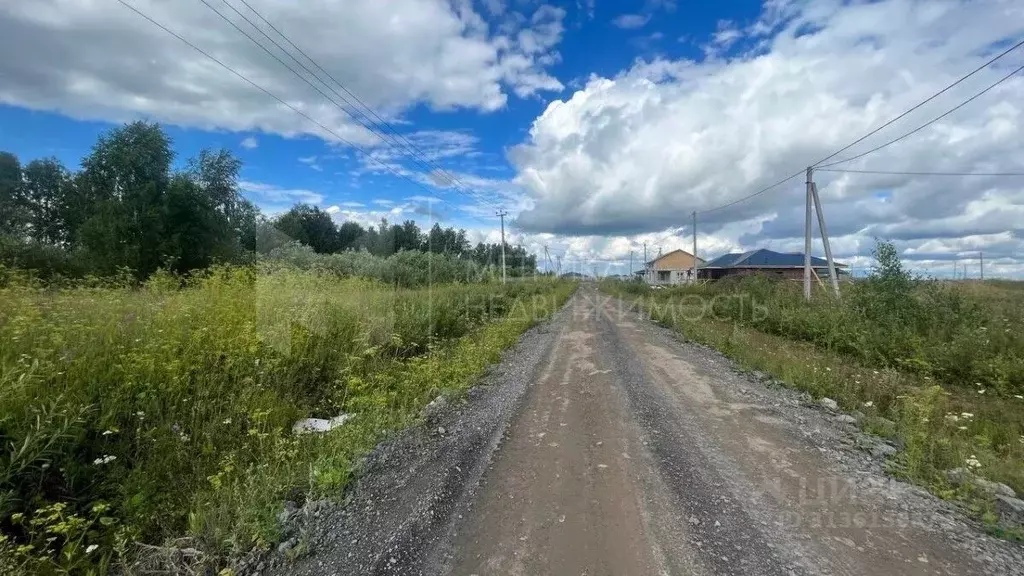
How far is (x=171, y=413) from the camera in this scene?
14.1ft

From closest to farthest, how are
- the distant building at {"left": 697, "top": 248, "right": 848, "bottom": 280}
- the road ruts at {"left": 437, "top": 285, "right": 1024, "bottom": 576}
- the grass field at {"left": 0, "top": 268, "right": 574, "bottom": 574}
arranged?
the road ruts at {"left": 437, "top": 285, "right": 1024, "bottom": 576} → the grass field at {"left": 0, "top": 268, "right": 574, "bottom": 574} → the distant building at {"left": 697, "top": 248, "right": 848, "bottom": 280}

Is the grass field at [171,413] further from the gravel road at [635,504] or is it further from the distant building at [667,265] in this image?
the distant building at [667,265]

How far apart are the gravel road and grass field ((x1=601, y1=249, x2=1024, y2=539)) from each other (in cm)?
58

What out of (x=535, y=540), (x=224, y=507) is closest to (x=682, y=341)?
(x=535, y=540)

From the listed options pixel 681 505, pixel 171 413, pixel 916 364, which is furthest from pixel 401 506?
pixel 916 364

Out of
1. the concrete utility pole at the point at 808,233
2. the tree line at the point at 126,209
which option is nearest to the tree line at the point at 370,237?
the tree line at the point at 126,209

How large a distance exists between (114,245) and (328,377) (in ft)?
84.6

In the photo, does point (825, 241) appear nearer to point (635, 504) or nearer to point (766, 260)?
point (635, 504)

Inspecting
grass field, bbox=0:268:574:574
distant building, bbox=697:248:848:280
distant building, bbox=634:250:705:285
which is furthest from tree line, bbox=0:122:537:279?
distant building, bbox=634:250:705:285

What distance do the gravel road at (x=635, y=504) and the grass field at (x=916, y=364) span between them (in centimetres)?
58

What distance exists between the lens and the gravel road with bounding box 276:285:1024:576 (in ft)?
9.09

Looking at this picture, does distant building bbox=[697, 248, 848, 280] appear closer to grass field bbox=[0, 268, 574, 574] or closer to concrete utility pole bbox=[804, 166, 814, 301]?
concrete utility pole bbox=[804, 166, 814, 301]

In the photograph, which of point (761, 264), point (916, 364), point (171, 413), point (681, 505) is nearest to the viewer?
point (681, 505)

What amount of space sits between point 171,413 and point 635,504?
4.66 m
